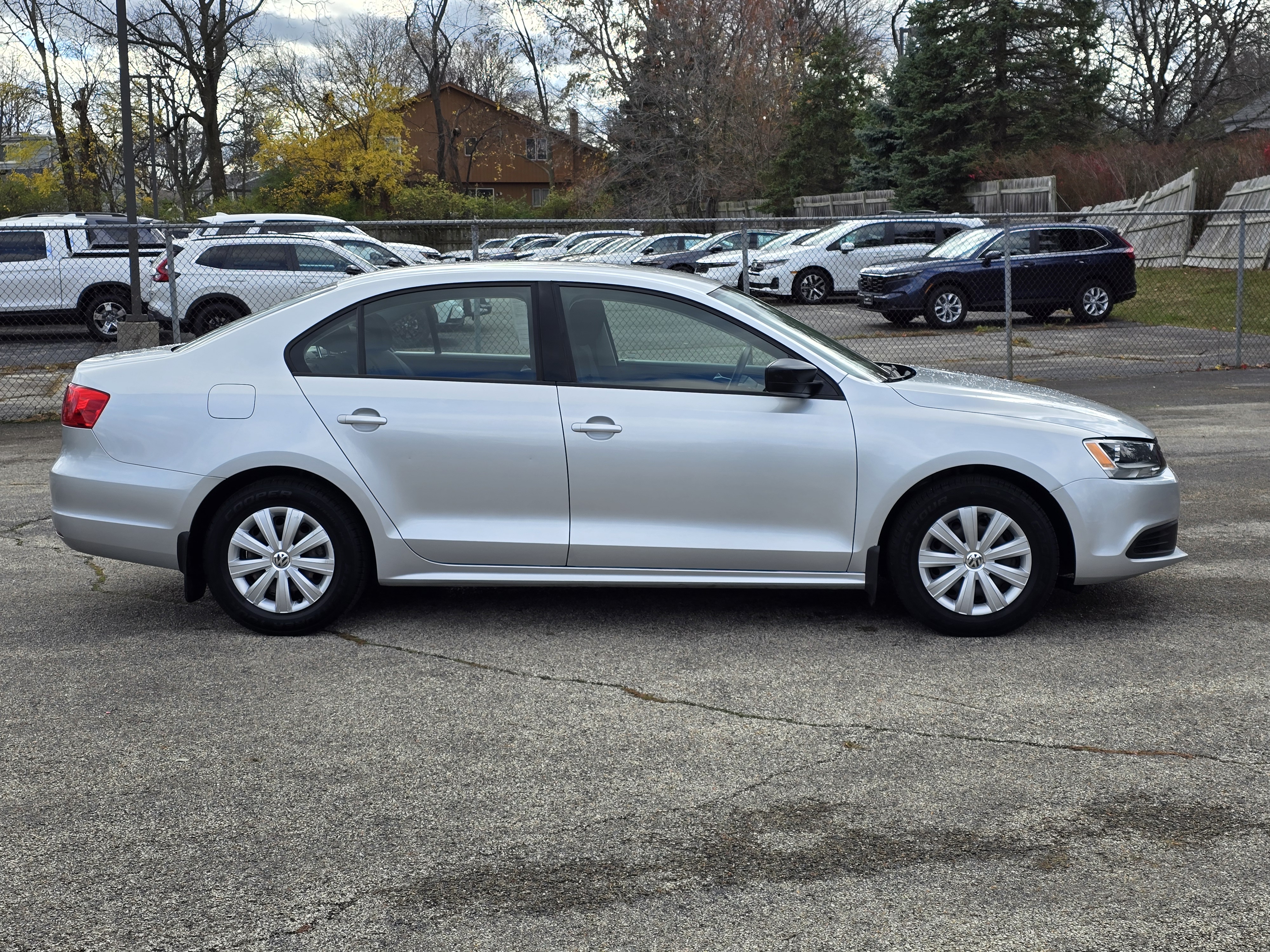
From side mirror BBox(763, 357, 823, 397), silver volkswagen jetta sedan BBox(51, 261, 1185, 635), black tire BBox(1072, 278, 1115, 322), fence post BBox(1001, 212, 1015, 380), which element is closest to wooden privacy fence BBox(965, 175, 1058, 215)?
black tire BBox(1072, 278, 1115, 322)

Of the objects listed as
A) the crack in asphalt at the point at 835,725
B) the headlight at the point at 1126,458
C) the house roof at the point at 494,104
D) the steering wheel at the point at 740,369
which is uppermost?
the house roof at the point at 494,104

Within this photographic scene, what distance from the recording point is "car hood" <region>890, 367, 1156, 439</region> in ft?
18.0

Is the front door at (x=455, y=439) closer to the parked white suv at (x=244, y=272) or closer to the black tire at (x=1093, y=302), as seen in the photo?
the parked white suv at (x=244, y=272)

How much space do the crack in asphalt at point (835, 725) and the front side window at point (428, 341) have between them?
3.99ft

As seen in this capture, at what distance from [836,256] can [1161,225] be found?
867cm

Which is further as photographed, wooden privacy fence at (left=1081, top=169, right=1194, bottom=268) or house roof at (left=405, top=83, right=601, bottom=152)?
house roof at (left=405, top=83, right=601, bottom=152)

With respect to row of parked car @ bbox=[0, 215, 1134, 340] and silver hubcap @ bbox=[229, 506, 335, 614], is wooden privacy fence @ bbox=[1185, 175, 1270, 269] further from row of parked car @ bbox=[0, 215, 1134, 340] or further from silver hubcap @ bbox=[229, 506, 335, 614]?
silver hubcap @ bbox=[229, 506, 335, 614]

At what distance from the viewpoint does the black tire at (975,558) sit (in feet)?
17.6

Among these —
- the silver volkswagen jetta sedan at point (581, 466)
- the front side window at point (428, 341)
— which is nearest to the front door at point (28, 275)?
the silver volkswagen jetta sedan at point (581, 466)

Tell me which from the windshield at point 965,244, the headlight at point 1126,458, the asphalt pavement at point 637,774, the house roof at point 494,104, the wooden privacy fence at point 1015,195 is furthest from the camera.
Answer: the house roof at point 494,104

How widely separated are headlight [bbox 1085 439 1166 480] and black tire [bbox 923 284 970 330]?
1426cm

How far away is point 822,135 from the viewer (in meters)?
45.6

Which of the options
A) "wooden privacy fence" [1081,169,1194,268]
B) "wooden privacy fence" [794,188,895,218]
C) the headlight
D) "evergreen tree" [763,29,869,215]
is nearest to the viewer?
the headlight

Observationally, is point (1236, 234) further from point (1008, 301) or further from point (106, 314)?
point (106, 314)
